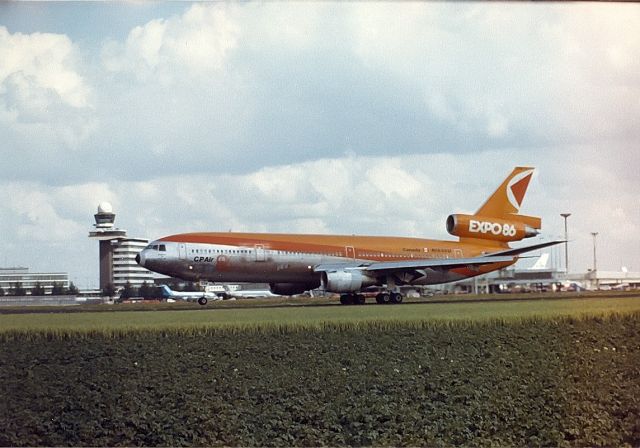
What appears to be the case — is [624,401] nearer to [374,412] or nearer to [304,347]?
[374,412]

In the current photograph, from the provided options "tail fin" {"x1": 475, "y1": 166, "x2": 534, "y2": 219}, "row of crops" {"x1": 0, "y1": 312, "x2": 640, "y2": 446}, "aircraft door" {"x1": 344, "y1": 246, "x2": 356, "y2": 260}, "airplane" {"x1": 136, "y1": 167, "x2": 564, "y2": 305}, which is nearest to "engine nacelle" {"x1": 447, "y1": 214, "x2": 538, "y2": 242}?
"airplane" {"x1": 136, "y1": 167, "x2": 564, "y2": 305}

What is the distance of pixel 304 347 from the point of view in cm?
1596

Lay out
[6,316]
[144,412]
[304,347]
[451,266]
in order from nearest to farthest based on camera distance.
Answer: [144,412], [304,347], [6,316], [451,266]

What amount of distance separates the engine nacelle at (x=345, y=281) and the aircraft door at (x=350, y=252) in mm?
1530

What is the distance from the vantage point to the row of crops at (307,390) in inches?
516

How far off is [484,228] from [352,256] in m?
7.04

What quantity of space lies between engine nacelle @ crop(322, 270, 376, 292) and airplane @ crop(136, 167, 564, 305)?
1.4 inches

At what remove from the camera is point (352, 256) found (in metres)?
33.5

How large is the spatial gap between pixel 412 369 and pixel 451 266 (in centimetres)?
1962

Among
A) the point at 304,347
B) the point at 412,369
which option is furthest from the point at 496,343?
the point at 304,347

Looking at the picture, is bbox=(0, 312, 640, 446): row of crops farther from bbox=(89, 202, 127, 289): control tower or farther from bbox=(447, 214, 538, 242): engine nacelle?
bbox=(447, 214, 538, 242): engine nacelle

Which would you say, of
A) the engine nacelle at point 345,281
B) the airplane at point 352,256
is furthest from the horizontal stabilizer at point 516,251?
Answer: the engine nacelle at point 345,281

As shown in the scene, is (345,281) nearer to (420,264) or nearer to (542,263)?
(420,264)

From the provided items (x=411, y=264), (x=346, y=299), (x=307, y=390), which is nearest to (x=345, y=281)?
(x=346, y=299)
